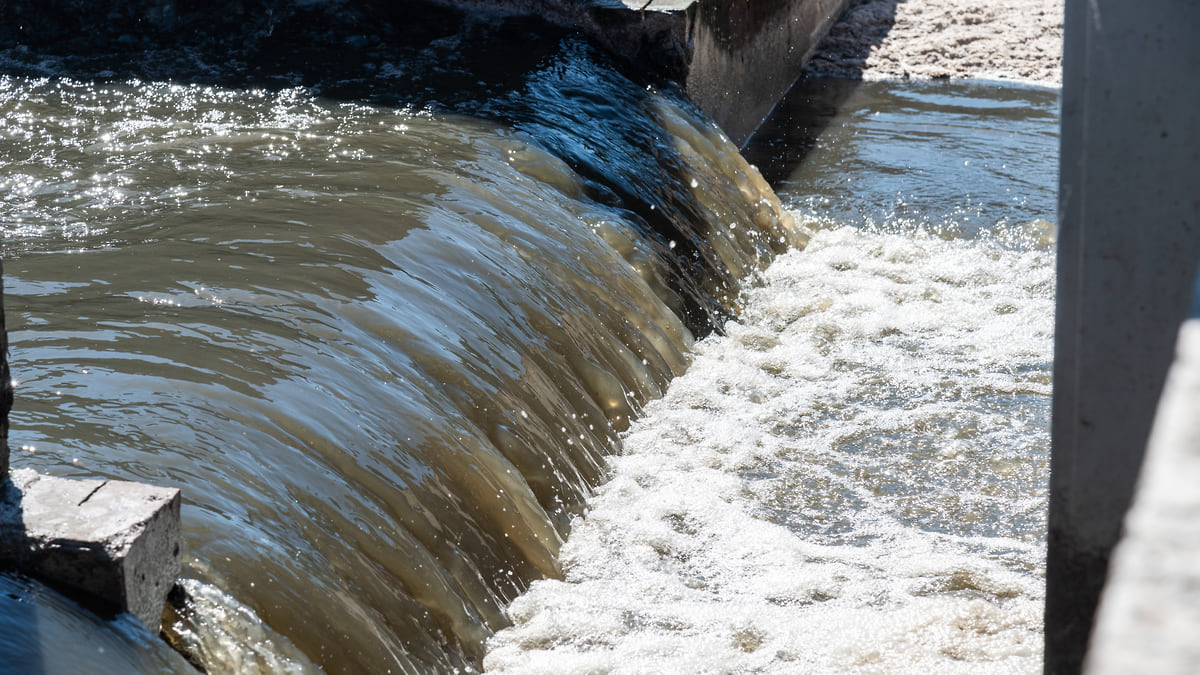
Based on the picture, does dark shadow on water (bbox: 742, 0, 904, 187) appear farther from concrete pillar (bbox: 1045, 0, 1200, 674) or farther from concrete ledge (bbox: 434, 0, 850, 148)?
concrete pillar (bbox: 1045, 0, 1200, 674)

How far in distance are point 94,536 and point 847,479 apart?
322cm

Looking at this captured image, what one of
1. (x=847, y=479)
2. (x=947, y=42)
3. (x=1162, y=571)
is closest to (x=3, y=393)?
(x=1162, y=571)

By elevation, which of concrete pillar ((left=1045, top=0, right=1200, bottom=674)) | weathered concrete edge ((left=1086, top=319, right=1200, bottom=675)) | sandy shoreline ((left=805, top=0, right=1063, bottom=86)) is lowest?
sandy shoreline ((left=805, top=0, right=1063, bottom=86))

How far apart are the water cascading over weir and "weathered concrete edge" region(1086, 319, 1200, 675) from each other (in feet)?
8.22

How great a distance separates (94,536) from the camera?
2473 mm

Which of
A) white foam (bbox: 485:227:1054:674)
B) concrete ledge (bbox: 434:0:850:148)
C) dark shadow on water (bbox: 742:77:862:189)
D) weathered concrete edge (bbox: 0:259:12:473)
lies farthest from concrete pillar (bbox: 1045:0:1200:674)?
dark shadow on water (bbox: 742:77:862:189)

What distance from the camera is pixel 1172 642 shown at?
0.53 metres

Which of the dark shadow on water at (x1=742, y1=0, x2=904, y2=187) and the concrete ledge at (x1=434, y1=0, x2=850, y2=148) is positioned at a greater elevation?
the concrete ledge at (x1=434, y1=0, x2=850, y2=148)

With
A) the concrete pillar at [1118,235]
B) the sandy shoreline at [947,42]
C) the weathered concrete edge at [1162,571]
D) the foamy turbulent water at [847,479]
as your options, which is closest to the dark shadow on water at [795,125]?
the sandy shoreline at [947,42]

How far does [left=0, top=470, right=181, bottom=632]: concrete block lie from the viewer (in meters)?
2.47

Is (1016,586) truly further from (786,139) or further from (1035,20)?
(1035,20)

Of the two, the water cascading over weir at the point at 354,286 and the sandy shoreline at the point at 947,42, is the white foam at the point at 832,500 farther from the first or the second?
the sandy shoreline at the point at 947,42

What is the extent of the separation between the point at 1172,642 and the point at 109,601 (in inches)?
93.8

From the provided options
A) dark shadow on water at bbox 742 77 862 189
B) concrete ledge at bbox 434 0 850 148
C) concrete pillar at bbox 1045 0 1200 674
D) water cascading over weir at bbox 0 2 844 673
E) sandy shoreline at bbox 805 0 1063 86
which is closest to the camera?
concrete pillar at bbox 1045 0 1200 674
